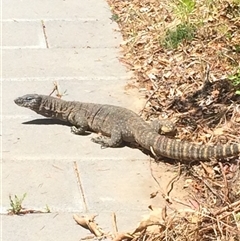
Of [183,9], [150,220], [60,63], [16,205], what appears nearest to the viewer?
[150,220]

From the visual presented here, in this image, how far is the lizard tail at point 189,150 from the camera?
21.6ft

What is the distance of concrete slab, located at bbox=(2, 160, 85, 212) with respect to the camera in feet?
20.7

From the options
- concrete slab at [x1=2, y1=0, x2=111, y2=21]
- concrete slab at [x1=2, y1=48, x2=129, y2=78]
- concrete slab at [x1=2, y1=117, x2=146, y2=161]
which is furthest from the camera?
concrete slab at [x1=2, y1=0, x2=111, y2=21]

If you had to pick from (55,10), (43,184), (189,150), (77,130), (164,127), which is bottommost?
(55,10)

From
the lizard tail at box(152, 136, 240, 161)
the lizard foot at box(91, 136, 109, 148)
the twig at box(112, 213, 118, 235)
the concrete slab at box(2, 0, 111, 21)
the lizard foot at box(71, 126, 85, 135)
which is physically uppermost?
the lizard tail at box(152, 136, 240, 161)

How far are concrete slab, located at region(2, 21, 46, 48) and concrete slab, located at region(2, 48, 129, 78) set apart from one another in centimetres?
19

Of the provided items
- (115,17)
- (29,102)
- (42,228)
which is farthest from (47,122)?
(115,17)

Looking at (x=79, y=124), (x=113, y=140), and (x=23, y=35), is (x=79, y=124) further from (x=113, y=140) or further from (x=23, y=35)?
(x=23, y=35)

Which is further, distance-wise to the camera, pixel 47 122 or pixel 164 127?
pixel 47 122

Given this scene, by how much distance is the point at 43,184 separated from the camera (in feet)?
21.6

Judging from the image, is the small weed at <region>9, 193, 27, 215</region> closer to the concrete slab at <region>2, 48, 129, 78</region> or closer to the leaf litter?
the leaf litter

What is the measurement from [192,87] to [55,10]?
3.26 m

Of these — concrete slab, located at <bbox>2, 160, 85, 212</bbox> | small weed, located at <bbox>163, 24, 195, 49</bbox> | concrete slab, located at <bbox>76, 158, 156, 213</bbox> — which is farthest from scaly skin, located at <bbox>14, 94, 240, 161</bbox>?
small weed, located at <bbox>163, 24, 195, 49</bbox>

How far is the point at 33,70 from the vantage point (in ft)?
29.1
